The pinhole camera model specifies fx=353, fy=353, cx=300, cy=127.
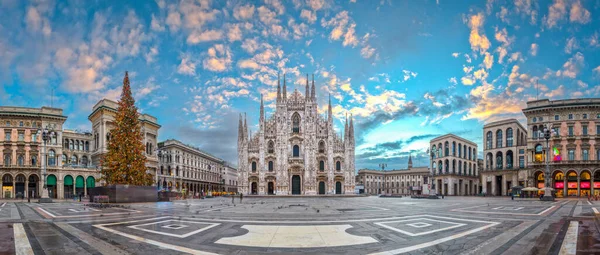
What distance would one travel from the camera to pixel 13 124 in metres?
61.5

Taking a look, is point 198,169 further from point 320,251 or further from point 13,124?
point 320,251

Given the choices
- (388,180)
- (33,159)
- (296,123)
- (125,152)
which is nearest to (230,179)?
(388,180)

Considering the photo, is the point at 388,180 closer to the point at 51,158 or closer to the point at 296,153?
the point at 296,153

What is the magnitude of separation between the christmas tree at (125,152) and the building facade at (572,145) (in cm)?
6430

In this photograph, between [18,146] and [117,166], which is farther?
[18,146]

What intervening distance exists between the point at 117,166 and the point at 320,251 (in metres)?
34.1

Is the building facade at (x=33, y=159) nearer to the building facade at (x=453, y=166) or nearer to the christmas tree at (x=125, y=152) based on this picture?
the christmas tree at (x=125, y=152)

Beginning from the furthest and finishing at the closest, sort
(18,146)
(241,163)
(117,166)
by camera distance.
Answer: (241,163) → (18,146) → (117,166)

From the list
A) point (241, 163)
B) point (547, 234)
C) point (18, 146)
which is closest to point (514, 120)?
point (241, 163)

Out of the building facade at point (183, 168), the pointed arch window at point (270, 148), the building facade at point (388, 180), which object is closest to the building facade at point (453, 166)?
the pointed arch window at point (270, 148)

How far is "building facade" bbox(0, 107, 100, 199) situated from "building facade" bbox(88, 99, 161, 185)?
4930 mm

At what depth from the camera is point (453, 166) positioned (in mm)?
91250

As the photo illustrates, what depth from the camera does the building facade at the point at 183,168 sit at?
281ft

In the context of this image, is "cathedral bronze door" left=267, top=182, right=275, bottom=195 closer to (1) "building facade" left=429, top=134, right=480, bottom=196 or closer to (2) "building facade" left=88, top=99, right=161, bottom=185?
(2) "building facade" left=88, top=99, right=161, bottom=185
